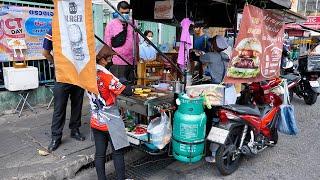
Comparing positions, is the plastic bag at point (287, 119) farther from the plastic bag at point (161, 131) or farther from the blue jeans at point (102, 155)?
the blue jeans at point (102, 155)

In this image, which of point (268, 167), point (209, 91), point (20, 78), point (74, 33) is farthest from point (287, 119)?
point (20, 78)

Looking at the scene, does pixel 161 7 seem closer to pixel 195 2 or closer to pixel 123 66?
pixel 195 2

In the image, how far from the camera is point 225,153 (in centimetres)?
377

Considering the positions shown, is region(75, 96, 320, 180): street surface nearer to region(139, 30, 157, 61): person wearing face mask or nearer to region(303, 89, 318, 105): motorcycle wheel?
region(139, 30, 157, 61): person wearing face mask

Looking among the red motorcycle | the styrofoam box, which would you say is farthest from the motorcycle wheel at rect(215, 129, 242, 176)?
the styrofoam box

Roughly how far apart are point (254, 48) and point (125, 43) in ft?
7.10

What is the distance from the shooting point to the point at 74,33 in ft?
9.57

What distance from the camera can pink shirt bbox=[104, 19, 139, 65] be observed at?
4.83 metres

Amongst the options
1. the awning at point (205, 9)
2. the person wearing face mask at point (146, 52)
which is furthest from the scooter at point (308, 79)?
the person wearing face mask at point (146, 52)

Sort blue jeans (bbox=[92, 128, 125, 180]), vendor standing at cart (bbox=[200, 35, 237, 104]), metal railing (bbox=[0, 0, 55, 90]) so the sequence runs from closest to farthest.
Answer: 1. blue jeans (bbox=[92, 128, 125, 180])
2. vendor standing at cart (bbox=[200, 35, 237, 104])
3. metal railing (bbox=[0, 0, 55, 90])

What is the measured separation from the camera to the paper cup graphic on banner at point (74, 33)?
2.82 metres

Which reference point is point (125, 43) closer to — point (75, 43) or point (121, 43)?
point (121, 43)

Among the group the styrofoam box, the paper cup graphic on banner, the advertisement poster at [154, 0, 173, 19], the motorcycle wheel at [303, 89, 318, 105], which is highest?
the advertisement poster at [154, 0, 173, 19]

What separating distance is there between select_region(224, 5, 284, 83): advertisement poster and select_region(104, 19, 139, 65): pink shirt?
1977 millimetres
